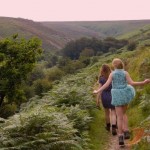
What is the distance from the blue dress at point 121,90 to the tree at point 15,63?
25.1 metres

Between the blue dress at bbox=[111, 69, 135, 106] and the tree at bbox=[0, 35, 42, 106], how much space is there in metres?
25.1

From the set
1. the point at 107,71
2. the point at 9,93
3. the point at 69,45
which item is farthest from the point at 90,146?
the point at 69,45

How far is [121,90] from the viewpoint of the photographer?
34.1ft

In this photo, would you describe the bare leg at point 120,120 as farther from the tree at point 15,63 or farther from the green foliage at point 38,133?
the tree at point 15,63

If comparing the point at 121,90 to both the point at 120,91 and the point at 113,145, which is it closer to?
the point at 120,91

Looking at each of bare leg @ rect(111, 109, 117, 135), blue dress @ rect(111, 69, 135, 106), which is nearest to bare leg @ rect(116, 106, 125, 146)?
blue dress @ rect(111, 69, 135, 106)

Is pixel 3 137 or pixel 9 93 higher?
pixel 3 137

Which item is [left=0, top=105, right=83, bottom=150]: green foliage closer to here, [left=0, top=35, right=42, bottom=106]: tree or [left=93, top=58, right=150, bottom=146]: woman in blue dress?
[left=93, top=58, right=150, bottom=146]: woman in blue dress

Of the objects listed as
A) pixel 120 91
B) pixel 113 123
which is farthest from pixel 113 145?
pixel 120 91

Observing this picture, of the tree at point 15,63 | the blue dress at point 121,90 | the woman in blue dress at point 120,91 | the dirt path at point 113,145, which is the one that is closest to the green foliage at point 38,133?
the dirt path at point 113,145

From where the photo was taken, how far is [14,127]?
977 cm

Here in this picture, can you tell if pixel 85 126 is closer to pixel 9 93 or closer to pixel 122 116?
pixel 122 116

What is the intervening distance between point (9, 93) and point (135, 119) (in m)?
23.6

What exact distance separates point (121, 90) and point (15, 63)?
87.5 ft
